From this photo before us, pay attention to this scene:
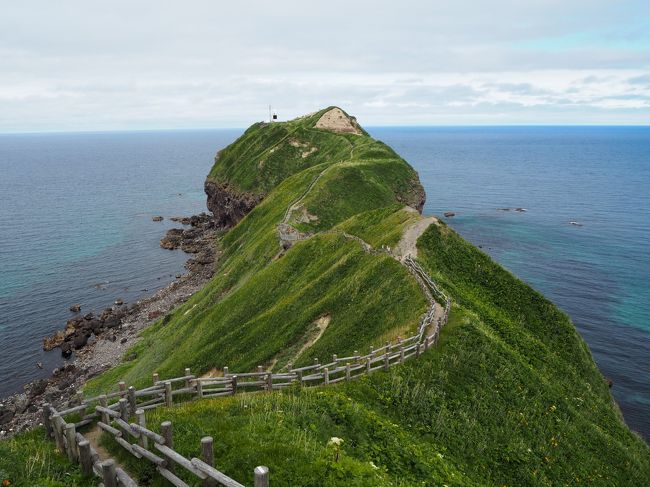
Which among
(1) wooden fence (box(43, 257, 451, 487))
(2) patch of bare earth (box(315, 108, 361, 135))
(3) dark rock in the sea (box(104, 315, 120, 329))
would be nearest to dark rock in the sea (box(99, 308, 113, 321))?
(3) dark rock in the sea (box(104, 315, 120, 329))

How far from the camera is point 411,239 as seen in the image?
42938 millimetres

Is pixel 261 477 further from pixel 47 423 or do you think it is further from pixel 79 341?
pixel 79 341

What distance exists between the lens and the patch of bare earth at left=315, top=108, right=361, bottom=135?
390 ft

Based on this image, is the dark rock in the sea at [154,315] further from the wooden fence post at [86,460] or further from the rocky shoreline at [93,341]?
the wooden fence post at [86,460]

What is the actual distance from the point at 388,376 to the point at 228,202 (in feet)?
298

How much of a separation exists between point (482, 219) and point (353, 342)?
10095 centimetres

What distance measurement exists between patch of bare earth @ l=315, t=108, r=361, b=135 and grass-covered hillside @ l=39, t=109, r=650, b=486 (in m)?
60.6

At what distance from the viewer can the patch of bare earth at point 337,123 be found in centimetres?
11900

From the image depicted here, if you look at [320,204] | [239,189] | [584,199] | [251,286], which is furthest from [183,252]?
[584,199]

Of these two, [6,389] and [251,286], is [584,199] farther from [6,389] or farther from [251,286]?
[6,389]

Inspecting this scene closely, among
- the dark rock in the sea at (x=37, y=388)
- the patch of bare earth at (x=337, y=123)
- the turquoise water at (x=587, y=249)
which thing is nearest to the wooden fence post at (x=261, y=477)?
the turquoise water at (x=587, y=249)

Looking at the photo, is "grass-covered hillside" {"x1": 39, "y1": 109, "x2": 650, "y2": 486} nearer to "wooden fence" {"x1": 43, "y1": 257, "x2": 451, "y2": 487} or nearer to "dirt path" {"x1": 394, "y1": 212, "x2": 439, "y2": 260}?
"dirt path" {"x1": 394, "y1": 212, "x2": 439, "y2": 260}

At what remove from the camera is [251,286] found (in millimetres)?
48625

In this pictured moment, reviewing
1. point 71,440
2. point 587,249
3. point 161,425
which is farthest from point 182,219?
point 161,425
